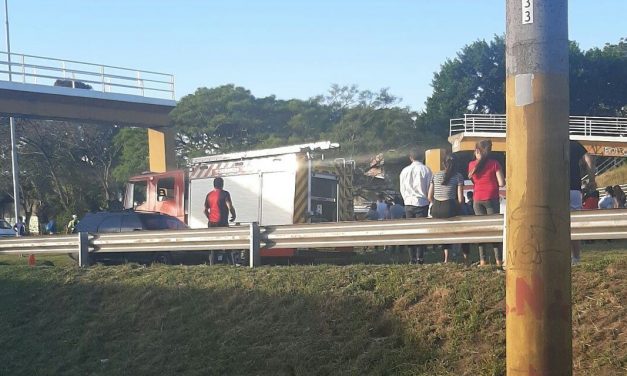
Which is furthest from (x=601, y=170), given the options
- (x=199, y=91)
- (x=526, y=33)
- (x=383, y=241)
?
(x=526, y=33)

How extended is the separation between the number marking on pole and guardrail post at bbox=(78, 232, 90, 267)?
37.3ft

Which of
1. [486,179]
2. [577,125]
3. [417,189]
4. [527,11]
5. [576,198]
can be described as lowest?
[576,198]

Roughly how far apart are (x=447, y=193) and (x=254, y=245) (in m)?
2.94

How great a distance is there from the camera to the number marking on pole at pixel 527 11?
184 inches

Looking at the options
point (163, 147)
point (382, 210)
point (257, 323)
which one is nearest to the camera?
point (257, 323)

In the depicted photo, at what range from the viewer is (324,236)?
1152 cm

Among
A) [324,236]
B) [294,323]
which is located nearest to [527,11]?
[294,323]

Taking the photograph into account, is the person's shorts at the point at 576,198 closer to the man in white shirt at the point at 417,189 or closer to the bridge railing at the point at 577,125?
the man in white shirt at the point at 417,189

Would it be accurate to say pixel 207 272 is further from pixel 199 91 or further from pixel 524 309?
pixel 199 91

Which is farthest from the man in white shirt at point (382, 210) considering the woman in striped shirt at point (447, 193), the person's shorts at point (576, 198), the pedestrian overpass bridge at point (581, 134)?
the pedestrian overpass bridge at point (581, 134)

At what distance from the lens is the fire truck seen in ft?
64.8

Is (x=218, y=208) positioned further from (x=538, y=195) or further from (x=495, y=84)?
(x=495, y=84)

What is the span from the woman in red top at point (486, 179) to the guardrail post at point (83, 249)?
7235 millimetres

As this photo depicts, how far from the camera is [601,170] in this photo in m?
54.7
